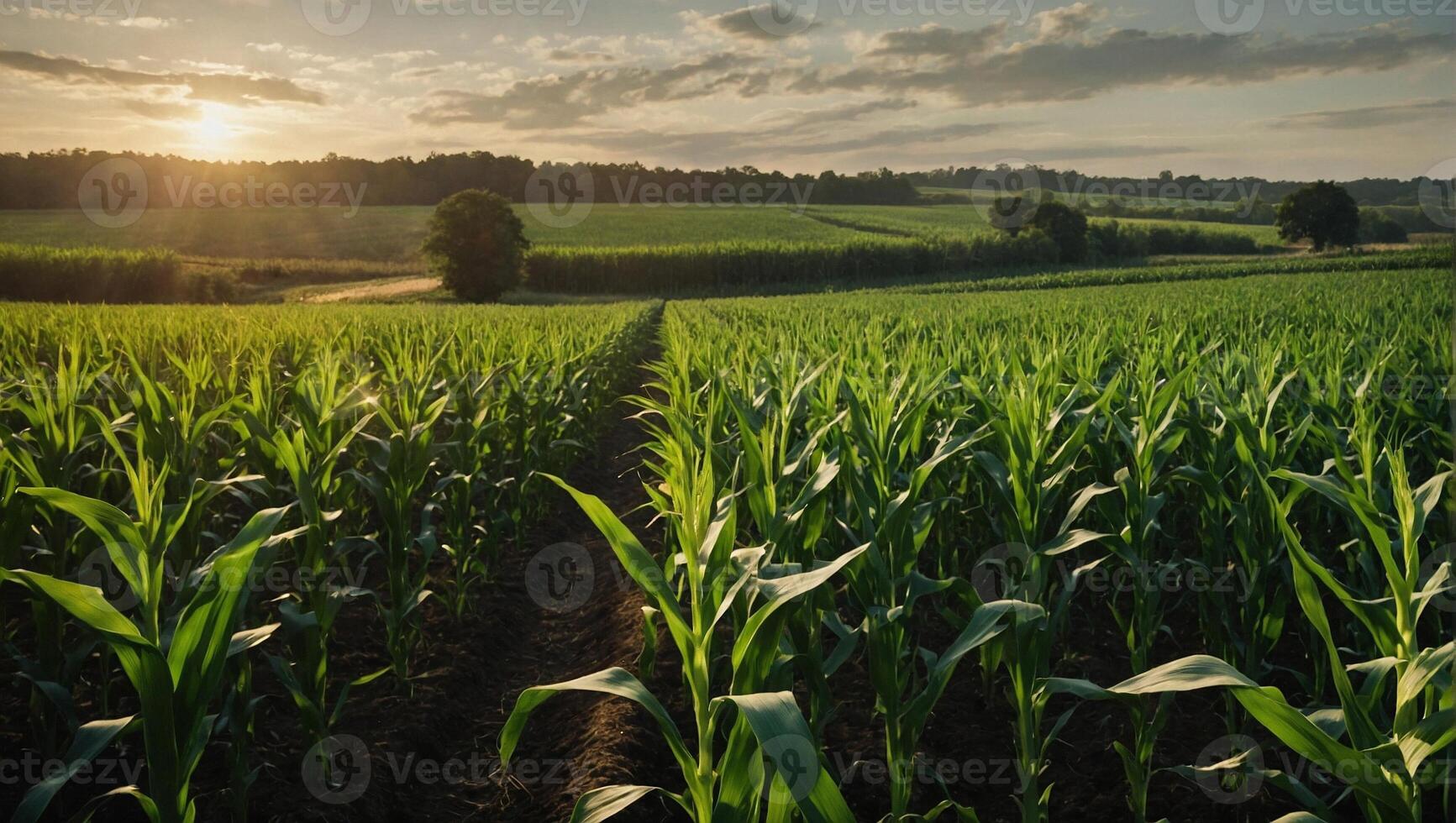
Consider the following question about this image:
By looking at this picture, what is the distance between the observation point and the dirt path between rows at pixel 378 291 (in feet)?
164

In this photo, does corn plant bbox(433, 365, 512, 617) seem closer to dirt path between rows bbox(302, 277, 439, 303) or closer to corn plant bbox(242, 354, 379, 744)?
corn plant bbox(242, 354, 379, 744)

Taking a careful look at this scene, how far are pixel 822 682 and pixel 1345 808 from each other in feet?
6.73

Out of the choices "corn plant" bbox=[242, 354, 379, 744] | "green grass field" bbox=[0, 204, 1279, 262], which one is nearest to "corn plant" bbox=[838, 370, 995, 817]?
"corn plant" bbox=[242, 354, 379, 744]

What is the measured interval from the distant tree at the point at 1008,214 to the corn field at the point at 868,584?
63624mm

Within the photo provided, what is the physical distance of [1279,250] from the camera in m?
76.8

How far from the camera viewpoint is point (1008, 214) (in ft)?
229

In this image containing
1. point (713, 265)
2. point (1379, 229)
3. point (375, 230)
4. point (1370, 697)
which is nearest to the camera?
point (1370, 697)

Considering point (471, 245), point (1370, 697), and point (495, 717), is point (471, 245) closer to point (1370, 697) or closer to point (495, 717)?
point (495, 717)

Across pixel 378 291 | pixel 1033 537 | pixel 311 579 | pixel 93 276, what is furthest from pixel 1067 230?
pixel 311 579

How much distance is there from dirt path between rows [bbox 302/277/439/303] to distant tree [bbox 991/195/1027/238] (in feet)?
139

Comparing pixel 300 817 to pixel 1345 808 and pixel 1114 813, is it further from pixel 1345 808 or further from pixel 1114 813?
pixel 1345 808

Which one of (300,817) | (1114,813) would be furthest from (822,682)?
(300,817)

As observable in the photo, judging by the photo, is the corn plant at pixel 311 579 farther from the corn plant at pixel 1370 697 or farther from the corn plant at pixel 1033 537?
the corn plant at pixel 1370 697

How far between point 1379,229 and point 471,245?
83077 mm
